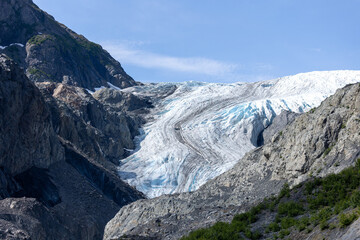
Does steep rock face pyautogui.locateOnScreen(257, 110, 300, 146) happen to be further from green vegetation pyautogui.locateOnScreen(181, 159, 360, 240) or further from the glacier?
green vegetation pyautogui.locateOnScreen(181, 159, 360, 240)

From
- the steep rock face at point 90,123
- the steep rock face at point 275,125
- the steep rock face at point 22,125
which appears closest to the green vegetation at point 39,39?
the steep rock face at point 90,123

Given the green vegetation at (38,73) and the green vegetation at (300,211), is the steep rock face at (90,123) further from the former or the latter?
the green vegetation at (300,211)

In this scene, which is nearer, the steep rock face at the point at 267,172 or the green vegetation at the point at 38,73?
the steep rock face at the point at 267,172

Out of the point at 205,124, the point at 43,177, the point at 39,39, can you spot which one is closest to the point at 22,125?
the point at 43,177

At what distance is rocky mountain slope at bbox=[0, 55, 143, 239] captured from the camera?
32719 mm

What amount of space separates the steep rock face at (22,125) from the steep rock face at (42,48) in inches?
1555

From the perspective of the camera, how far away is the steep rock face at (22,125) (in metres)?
39.8

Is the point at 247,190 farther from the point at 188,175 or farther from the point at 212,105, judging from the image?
the point at 212,105

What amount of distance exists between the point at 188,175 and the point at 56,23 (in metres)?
54.8

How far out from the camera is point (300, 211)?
1642 centimetres

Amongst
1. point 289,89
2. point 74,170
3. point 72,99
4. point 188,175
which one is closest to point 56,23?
point 72,99

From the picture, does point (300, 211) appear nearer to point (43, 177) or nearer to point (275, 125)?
point (43, 177)

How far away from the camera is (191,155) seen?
2483 inches

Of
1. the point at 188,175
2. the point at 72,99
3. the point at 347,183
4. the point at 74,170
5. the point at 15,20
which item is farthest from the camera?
the point at 15,20
